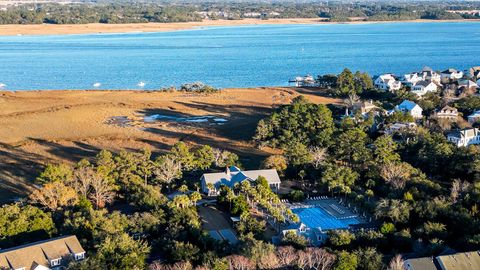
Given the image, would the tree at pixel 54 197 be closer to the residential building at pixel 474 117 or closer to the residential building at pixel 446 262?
the residential building at pixel 446 262

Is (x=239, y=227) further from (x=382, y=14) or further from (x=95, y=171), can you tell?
(x=382, y=14)

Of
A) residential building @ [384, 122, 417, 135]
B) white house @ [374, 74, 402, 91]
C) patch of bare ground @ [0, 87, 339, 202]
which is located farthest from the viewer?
white house @ [374, 74, 402, 91]

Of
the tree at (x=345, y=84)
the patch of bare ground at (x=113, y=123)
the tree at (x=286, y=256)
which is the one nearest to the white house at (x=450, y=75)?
the tree at (x=345, y=84)

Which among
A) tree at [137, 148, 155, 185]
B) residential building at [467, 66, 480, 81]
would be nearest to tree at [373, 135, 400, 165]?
tree at [137, 148, 155, 185]

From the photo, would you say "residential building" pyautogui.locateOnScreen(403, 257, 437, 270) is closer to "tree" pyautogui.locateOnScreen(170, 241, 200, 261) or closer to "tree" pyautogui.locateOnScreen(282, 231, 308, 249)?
"tree" pyautogui.locateOnScreen(282, 231, 308, 249)

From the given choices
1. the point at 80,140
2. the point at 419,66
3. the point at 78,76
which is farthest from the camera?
the point at 419,66

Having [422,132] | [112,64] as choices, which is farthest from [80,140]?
[112,64]

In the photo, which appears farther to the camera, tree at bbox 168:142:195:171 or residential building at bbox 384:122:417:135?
residential building at bbox 384:122:417:135
